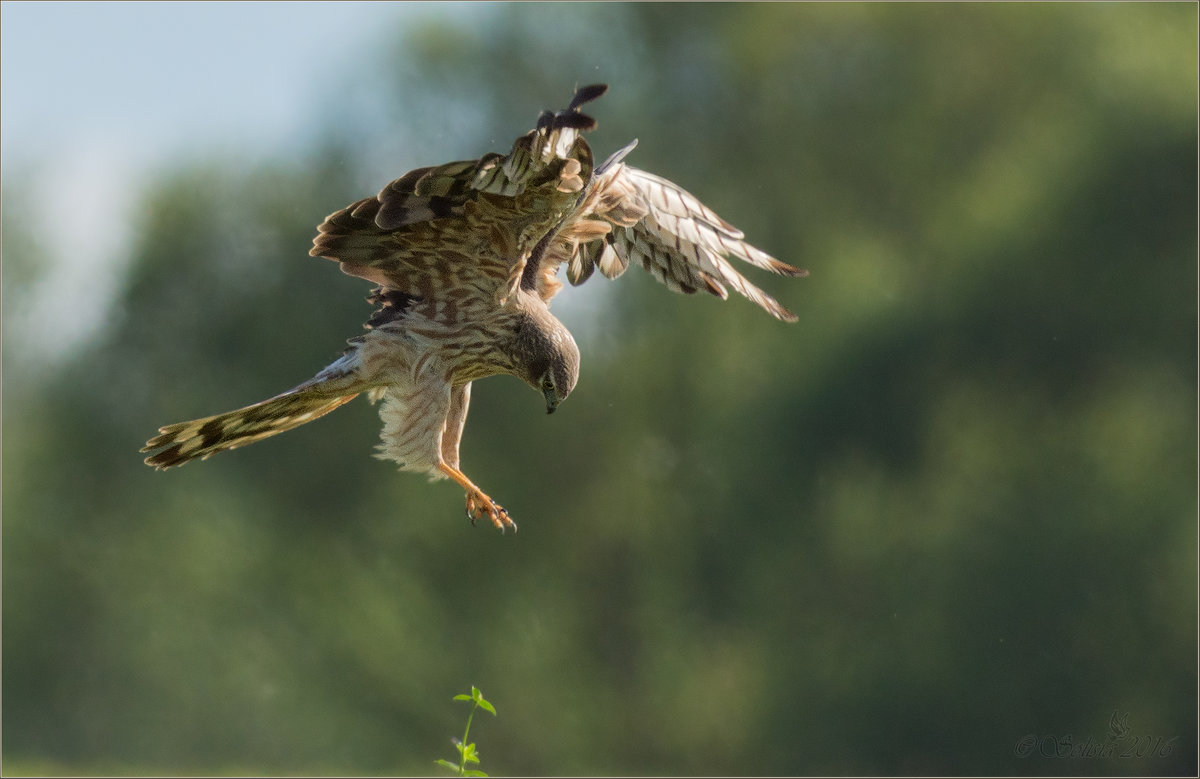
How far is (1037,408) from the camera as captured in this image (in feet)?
78.5

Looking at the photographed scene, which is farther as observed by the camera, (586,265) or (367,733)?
(367,733)

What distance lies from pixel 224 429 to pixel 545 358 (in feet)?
4.19

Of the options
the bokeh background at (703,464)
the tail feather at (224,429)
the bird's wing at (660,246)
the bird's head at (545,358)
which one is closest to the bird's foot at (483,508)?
the bird's head at (545,358)

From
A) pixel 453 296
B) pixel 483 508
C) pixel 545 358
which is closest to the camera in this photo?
→ pixel 545 358

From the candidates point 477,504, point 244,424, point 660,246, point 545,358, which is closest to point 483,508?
point 477,504

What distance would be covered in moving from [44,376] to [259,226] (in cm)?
458

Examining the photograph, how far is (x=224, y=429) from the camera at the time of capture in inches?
221

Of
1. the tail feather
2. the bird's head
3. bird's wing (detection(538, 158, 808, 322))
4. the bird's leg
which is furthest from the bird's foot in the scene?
bird's wing (detection(538, 158, 808, 322))

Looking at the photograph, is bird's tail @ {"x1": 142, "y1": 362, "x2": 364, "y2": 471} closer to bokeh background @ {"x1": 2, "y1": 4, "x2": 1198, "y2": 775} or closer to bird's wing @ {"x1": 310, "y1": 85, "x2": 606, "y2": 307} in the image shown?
bird's wing @ {"x1": 310, "y1": 85, "x2": 606, "y2": 307}

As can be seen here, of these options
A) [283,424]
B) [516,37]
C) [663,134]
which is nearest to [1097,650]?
[663,134]

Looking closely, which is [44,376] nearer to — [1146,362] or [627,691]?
[627,691]

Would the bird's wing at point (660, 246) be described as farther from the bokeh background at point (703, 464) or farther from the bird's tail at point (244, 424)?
the bokeh background at point (703, 464)

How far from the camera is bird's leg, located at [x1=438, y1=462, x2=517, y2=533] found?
597 cm

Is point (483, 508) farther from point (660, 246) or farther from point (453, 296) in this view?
point (660, 246)
